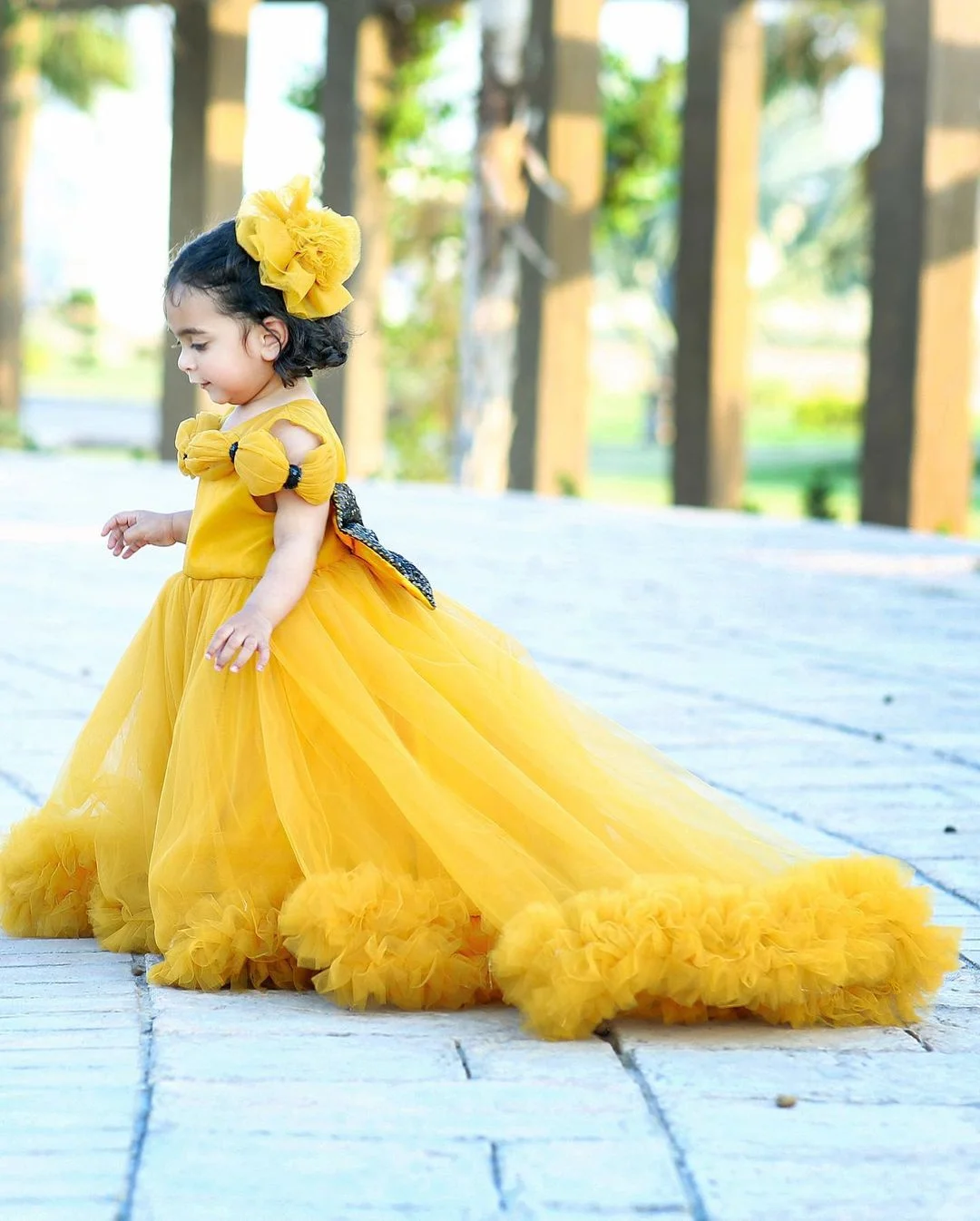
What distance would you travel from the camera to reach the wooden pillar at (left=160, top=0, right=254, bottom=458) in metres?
14.6

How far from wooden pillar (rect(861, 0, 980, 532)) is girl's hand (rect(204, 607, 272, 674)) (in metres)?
7.29

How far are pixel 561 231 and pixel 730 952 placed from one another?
1011 cm

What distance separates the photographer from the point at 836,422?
34.4 meters

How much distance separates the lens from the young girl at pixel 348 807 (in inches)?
92.8

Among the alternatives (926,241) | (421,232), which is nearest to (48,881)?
(926,241)

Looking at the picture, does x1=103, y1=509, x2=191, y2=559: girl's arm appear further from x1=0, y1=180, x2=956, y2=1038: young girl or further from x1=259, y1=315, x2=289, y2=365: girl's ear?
x1=259, y1=315, x2=289, y2=365: girl's ear

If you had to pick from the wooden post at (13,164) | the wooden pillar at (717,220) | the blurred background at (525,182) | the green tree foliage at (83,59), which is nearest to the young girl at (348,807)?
the blurred background at (525,182)

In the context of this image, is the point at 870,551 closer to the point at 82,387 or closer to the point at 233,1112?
the point at 233,1112

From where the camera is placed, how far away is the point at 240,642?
8.39 ft

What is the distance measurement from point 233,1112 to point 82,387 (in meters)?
36.9

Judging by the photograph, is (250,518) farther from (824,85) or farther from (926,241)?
(824,85)

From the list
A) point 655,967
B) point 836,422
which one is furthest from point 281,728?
point 836,422

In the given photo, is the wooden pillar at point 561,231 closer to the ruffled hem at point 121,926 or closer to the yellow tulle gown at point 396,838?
the yellow tulle gown at point 396,838

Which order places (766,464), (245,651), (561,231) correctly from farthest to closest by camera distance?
(766,464) < (561,231) < (245,651)
